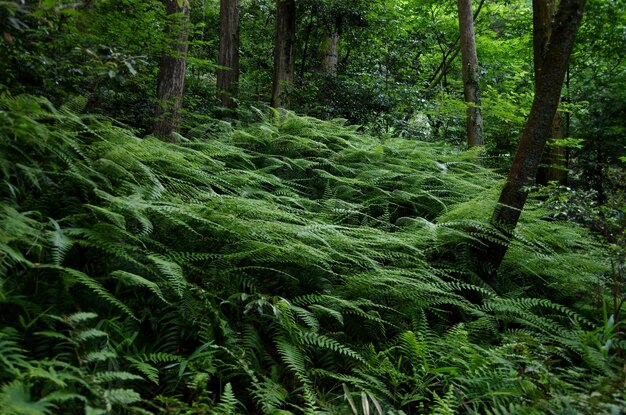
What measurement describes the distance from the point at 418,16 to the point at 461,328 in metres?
9.95

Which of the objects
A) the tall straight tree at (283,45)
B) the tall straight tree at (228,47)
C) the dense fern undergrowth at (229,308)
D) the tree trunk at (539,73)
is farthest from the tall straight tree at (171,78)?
the tree trunk at (539,73)

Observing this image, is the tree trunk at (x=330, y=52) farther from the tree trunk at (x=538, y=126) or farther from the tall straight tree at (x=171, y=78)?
the tree trunk at (x=538, y=126)

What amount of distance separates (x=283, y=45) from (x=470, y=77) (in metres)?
3.51

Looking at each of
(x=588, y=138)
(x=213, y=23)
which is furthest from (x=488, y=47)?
(x=213, y=23)

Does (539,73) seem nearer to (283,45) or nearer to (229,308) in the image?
(229,308)

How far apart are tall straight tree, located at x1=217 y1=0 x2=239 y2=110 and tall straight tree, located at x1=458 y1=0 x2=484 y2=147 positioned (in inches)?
177

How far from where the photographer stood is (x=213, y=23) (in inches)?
468

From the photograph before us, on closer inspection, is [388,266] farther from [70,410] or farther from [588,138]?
[588,138]

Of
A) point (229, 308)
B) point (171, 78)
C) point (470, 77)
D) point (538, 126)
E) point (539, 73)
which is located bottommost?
point (229, 308)

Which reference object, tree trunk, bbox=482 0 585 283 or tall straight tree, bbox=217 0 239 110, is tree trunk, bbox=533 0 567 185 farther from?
tall straight tree, bbox=217 0 239 110

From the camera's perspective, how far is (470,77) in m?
7.15

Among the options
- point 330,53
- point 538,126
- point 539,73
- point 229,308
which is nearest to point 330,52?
point 330,53

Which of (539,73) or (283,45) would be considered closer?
(539,73)

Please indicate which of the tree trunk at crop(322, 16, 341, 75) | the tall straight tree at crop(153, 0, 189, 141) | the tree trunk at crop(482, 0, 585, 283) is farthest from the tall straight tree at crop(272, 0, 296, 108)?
the tree trunk at crop(482, 0, 585, 283)
